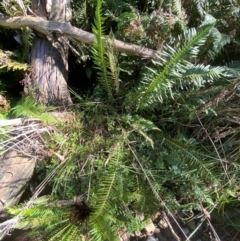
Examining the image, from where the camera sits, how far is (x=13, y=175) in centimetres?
184

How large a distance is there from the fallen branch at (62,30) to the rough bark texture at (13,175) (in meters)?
0.81

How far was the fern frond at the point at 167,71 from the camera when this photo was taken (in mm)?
1520

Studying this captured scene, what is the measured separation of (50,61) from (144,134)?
2.78 ft

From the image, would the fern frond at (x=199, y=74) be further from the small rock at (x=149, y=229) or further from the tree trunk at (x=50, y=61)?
the small rock at (x=149, y=229)

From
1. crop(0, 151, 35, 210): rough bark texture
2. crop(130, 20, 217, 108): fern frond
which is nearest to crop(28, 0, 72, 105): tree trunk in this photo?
crop(0, 151, 35, 210): rough bark texture

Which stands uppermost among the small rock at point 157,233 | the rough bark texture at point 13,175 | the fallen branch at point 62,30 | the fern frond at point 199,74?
the fallen branch at point 62,30

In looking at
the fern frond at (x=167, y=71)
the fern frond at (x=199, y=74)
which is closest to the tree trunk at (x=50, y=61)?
the fern frond at (x=167, y=71)

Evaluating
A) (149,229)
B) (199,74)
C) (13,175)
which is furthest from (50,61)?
(149,229)

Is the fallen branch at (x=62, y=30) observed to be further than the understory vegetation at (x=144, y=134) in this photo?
Yes

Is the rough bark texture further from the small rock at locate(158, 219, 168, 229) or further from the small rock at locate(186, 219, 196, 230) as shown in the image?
the small rock at locate(186, 219, 196, 230)

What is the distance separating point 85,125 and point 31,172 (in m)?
0.43

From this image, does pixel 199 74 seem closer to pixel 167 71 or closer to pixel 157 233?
pixel 167 71

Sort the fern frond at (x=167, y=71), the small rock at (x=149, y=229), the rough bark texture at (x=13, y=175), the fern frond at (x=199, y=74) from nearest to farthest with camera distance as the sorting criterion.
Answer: the fern frond at (x=167, y=71) → the fern frond at (x=199, y=74) → the rough bark texture at (x=13, y=175) → the small rock at (x=149, y=229)

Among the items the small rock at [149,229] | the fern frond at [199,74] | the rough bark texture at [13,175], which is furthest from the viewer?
the small rock at [149,229]
